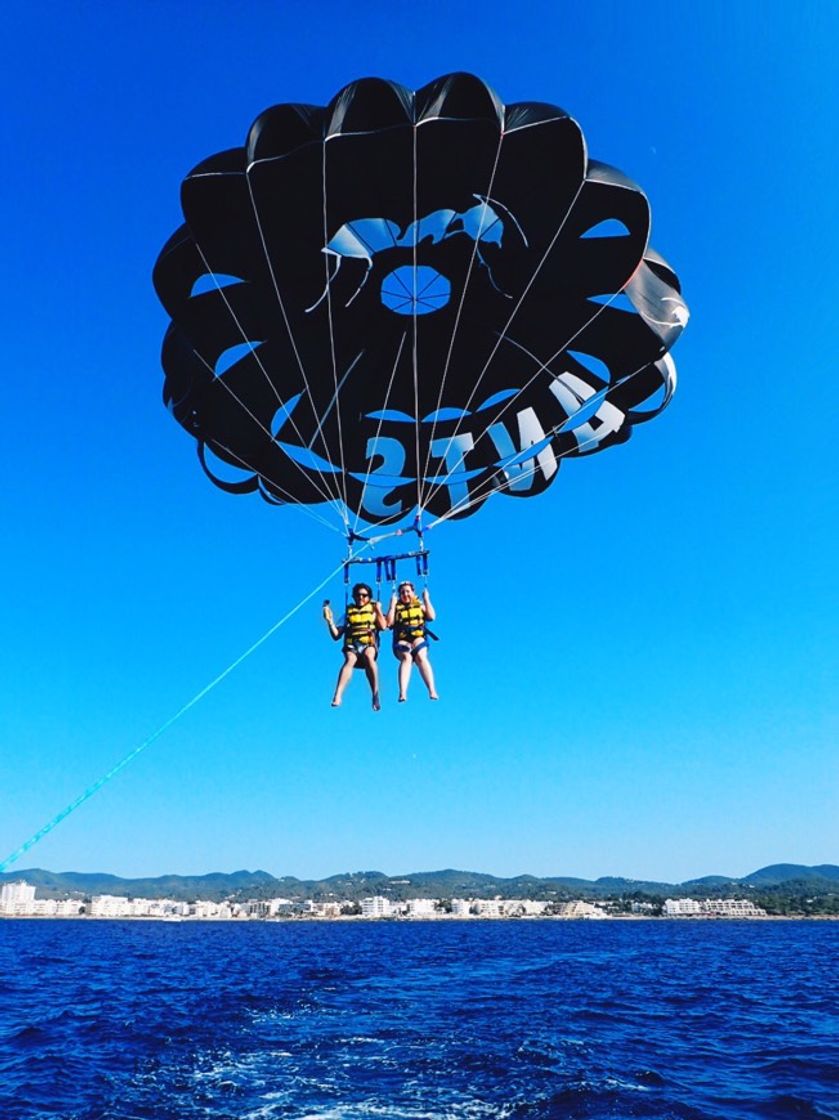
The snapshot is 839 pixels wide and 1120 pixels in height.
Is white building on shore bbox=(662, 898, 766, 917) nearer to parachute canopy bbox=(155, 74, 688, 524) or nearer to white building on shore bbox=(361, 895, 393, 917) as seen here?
white building on shore bbox=(361, 895, 393, 917)

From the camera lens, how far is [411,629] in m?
12.1

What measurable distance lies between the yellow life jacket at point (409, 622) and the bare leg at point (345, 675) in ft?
2.55

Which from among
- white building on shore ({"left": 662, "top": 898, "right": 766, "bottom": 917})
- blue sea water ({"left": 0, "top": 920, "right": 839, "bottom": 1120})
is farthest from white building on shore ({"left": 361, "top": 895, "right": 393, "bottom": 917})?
blue sea water ({"left": 0, "top": 920, "right": 839, "bottom": 1120})

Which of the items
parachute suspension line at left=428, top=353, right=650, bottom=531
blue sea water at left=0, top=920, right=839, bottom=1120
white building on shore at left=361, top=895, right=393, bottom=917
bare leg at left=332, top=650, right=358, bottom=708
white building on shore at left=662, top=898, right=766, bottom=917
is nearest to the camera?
blue sea water at left=0, top=920, right=839, bottom=1120

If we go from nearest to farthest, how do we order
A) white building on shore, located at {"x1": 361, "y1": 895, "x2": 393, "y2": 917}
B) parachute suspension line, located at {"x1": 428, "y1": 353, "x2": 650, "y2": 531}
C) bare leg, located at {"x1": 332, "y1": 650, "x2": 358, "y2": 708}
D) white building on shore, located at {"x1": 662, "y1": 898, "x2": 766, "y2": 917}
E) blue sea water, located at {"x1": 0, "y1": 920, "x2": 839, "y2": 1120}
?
1. blue sea water, located at {"x1": 0, "y1": 920, "x2": 839, "y2": 1120}
2. bare leg, located at {"x1": 332, "y1": 650, "x2": 358, "y2": 708}
3. parachute suspension line, located at {"x1": 428, "y1": 353, "x2": 650, "y2": 531}
4. white building on shore, located at {"x1": 662, "y1": 898, "x2": 766, "y2": 917}
5. white building on shore, located at {"x1": 361, "y1": 895, "x2": 393, "y2": 917}

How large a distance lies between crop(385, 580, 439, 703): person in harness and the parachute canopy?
76.5 inches

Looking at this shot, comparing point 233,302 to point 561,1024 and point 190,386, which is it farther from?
point 561,1024

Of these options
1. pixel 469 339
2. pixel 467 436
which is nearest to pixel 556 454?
pixel 467 436

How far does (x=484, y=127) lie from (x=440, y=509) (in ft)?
25.5

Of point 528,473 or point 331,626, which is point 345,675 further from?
point 528,473

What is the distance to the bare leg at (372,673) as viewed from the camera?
39.1ft

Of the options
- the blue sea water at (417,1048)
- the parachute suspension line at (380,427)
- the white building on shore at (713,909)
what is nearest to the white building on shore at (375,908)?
the white building on shore at (713,909)

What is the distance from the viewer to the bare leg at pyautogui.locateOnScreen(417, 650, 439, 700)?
1188 cm

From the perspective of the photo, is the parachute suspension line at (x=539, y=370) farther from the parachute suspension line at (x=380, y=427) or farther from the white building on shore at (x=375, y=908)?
the white building on shore at (x=375, y=908)
